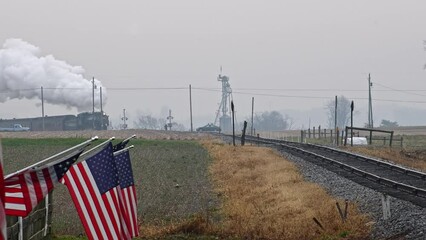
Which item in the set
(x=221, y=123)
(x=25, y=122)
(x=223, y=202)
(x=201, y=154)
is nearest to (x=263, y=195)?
(x=223, y=202)

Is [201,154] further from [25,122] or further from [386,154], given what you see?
[25,122]

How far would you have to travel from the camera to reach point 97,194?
28.0 ft

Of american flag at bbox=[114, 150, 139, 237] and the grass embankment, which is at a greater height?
american flag at bbox=[114, 150, 139, 237]

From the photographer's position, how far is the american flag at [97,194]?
325 inches

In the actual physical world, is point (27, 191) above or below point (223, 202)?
above

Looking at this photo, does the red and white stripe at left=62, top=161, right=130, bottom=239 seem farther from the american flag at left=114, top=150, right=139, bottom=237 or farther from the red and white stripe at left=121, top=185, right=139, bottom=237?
the american flag at left=114, top=150, right=139, bottom=237

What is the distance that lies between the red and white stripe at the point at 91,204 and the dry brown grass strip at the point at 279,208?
24.0 feet

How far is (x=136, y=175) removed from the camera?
31578 millimetres

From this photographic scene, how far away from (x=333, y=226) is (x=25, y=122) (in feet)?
359

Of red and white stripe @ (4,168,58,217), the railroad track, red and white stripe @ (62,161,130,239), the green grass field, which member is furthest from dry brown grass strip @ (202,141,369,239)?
red and white stripe @ (4,168,58,217)

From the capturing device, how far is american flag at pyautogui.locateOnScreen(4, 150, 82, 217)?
5633 millimetres

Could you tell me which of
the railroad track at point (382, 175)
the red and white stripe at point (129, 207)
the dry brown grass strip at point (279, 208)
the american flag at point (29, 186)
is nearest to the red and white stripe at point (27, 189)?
the american flag at point (29, 186)

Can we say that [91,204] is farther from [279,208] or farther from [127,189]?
[279,208]

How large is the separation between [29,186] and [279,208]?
1382 centimetres
